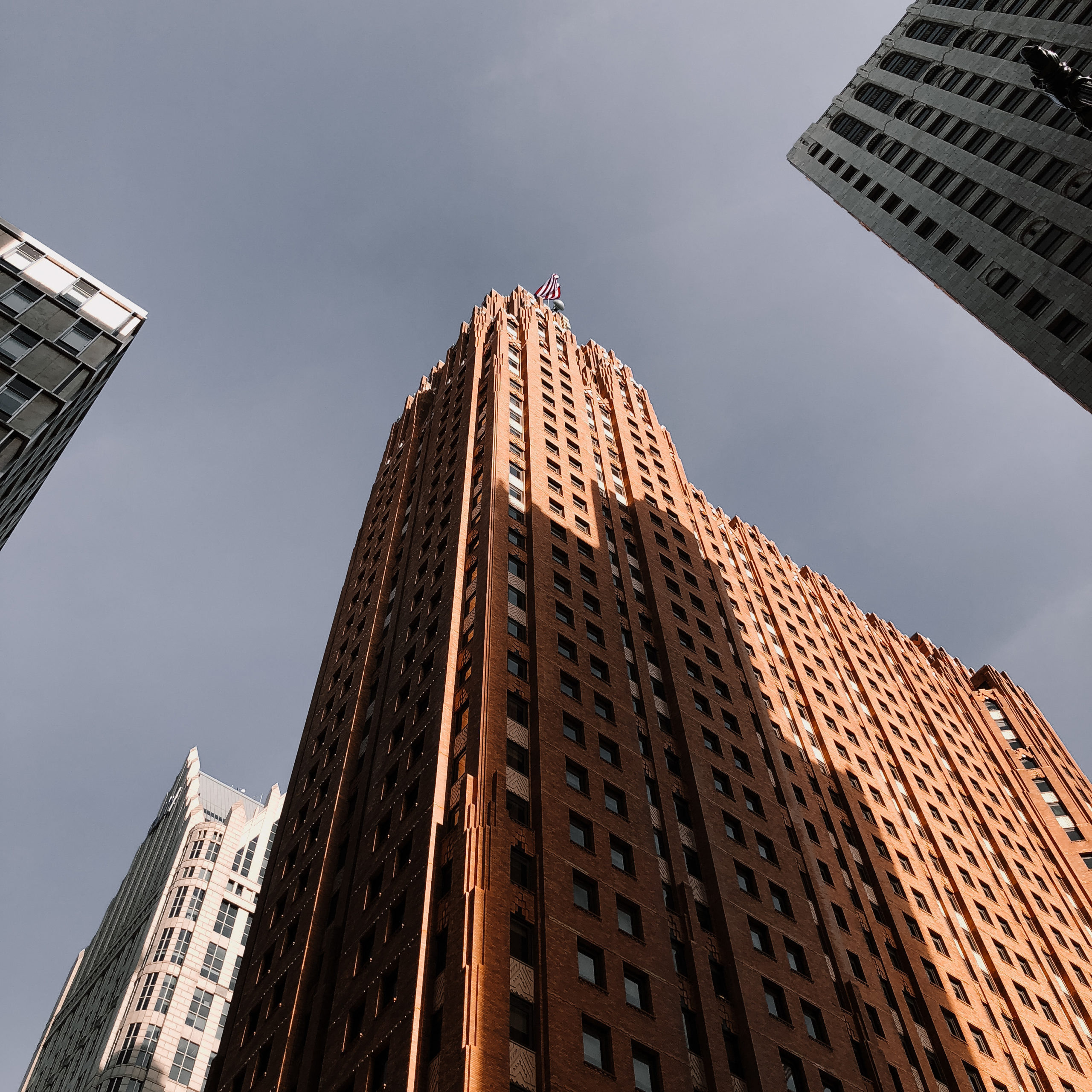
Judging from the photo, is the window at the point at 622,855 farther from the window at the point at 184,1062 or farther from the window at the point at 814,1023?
the window at the point at 184,1062

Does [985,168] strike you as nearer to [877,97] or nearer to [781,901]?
[877,97]

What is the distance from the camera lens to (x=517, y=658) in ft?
160

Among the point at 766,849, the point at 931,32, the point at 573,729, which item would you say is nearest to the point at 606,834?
the point at 573,729

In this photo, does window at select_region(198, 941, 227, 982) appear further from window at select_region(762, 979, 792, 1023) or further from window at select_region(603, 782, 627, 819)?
window at select_region(762, 979, 792, 1023)

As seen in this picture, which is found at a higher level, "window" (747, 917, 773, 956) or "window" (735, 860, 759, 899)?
"window" (735, 860, 759, 899)

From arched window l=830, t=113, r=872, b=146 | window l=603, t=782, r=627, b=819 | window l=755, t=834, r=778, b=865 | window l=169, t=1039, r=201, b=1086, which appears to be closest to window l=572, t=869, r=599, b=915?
window l=603, t=782, r=627, b=819

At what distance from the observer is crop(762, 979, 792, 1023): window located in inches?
1594

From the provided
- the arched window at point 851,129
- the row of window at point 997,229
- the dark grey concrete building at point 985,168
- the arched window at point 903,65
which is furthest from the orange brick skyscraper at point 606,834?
the arched window at point 903,65

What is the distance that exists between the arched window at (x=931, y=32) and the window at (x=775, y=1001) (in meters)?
49.8

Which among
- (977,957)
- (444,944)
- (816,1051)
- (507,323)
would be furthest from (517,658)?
(507,323)

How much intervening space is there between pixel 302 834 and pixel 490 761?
16.8m

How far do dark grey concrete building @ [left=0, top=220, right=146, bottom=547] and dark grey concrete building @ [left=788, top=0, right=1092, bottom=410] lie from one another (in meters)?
40.6

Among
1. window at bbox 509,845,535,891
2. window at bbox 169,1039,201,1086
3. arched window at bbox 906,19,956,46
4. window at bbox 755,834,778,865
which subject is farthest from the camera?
window at bbox 169,1039,201,1086

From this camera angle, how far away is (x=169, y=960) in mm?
91875
